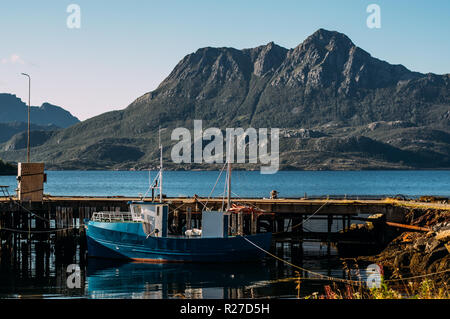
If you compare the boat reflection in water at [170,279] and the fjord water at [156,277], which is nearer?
the boat reflection in water at [170,279]

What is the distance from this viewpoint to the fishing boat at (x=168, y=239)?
48688mm

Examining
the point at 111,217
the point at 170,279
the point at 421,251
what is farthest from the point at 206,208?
the point at 421,251

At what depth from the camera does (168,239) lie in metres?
48.9

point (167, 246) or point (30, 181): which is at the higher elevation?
point (30, 181)

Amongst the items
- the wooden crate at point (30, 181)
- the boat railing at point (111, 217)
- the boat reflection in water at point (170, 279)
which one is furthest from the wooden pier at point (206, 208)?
the boat reflection in water at point (170, 279)

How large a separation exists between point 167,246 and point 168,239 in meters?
0.63

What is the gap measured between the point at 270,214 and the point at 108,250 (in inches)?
593

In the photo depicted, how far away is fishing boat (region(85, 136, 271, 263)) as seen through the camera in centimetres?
4869

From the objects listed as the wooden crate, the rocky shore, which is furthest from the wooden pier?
the rocky shore

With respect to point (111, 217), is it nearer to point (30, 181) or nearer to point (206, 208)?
point (30, 181)

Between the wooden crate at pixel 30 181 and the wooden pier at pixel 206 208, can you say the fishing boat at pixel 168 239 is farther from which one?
the wooden crate at pixel 30 181

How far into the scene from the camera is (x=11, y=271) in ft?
154

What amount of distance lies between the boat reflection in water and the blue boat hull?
2.24ft
